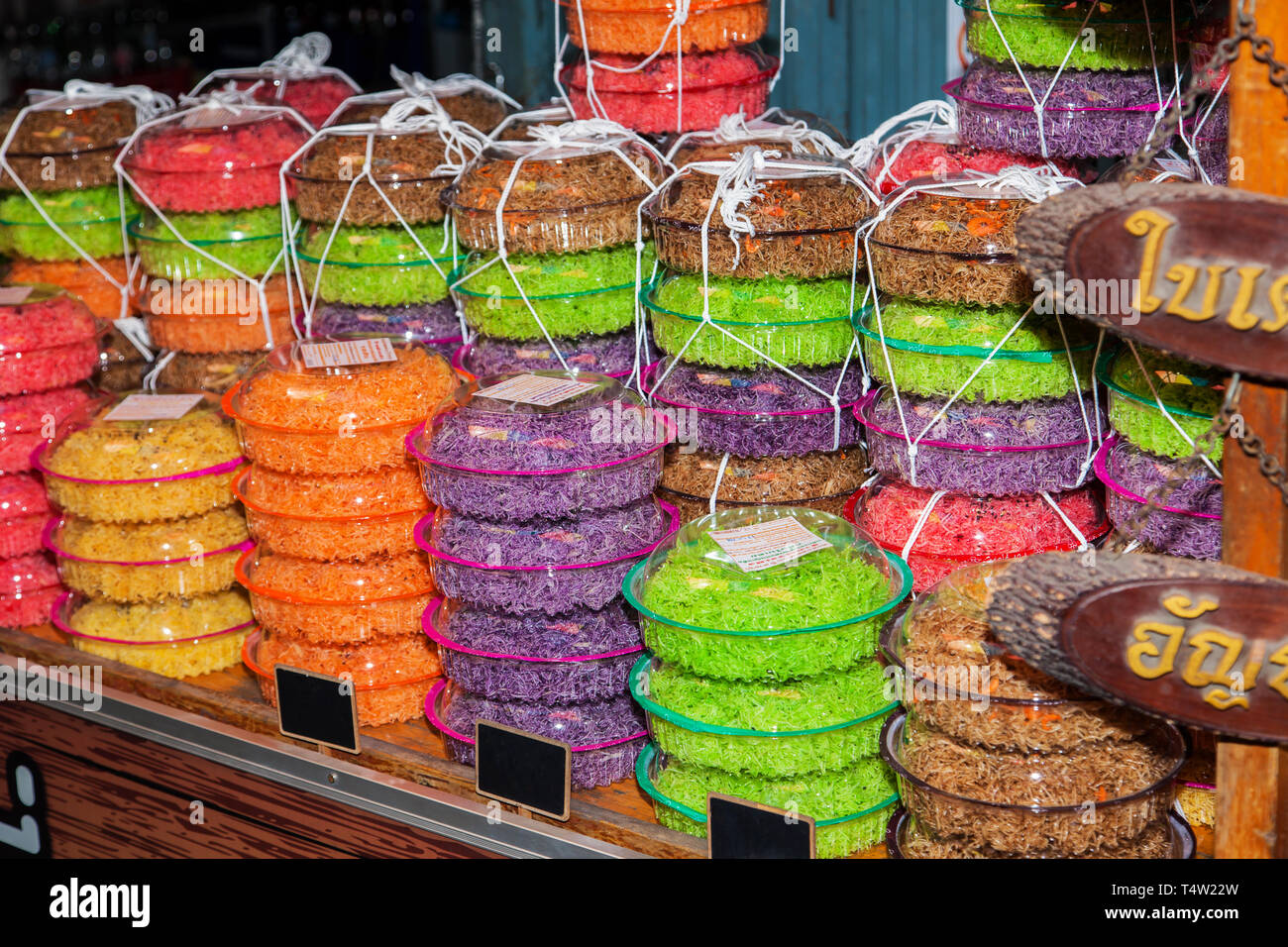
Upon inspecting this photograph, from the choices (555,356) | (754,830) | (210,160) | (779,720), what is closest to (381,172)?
(210,160)

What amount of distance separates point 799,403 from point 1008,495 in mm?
361

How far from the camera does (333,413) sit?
7.37ft

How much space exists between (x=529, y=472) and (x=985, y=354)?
2.20ft

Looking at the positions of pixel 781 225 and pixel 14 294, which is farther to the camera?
pixel 14 294

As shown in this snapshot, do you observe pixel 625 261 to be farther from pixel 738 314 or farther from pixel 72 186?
pixel 72 186

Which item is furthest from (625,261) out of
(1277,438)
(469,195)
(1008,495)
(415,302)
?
(1277,438)

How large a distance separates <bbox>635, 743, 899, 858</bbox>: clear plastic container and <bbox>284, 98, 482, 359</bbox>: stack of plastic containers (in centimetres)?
103

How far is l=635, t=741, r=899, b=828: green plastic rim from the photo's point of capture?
6.50 feet

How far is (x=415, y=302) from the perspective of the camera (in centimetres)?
268

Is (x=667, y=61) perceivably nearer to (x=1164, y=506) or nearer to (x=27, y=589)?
(x=1164, y=506)

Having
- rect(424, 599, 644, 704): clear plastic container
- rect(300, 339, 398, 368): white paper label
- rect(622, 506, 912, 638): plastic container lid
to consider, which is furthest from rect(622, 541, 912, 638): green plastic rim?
rect(300, 339, 398, 368): white paper label

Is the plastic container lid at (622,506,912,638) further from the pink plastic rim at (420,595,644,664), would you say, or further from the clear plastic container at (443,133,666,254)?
the clear plastic container at (443,133,666,254)

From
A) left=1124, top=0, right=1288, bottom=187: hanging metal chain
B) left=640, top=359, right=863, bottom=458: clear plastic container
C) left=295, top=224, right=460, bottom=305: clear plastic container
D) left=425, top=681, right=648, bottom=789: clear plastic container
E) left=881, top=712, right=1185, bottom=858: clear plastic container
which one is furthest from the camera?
left=295, top=224, right=460, bottom=305: clear plastic container

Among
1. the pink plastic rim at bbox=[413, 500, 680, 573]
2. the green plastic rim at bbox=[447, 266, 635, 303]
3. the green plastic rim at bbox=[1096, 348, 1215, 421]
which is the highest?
the green plastic rim at bbox=[447, 266, 635, 303]
